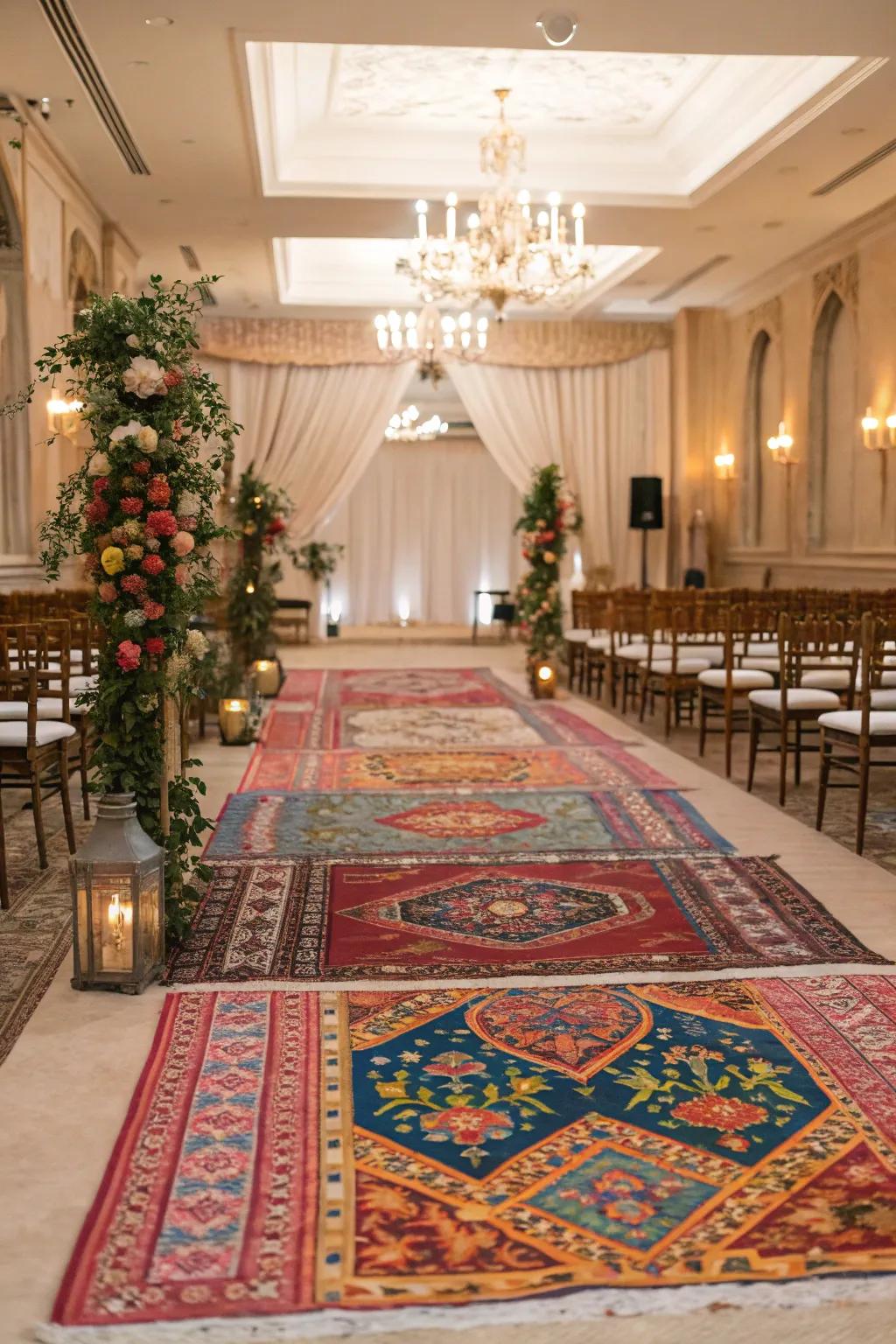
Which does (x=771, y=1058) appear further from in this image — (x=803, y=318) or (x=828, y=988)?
(x=803, y=318)

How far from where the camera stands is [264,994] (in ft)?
13.1

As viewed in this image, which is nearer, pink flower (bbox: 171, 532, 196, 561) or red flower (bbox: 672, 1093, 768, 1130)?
red flower (bbox: 672, 1093, 768, 1130)

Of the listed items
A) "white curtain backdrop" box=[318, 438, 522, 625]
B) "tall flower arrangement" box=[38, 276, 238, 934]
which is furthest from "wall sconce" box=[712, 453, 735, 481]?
"tall flower arrangement" box=[38, 276, 238, 934]

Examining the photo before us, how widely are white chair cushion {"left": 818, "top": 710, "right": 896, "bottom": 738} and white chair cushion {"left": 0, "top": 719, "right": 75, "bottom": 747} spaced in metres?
3.39

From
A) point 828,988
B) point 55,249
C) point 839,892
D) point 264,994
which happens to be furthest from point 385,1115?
point 55,249

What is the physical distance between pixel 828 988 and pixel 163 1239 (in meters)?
2.25

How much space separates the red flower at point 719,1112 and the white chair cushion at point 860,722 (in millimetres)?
2906

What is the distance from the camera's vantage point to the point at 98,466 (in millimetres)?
4062

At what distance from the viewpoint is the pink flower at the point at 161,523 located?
13.2 ft

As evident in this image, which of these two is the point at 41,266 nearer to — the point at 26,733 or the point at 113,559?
the point at 26,733

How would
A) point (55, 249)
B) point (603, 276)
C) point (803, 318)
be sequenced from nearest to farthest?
point (55, 249) < point (803, 318) < point (603, 276)

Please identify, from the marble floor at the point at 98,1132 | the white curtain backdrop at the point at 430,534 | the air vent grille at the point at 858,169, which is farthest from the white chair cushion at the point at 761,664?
the white curtain backdrop at the point at 430,534

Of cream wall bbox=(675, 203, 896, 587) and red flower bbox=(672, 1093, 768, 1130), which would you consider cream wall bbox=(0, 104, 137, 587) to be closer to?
cream wall bbox=(675, 203, 896, 587)

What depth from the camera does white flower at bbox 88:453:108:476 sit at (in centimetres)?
406
